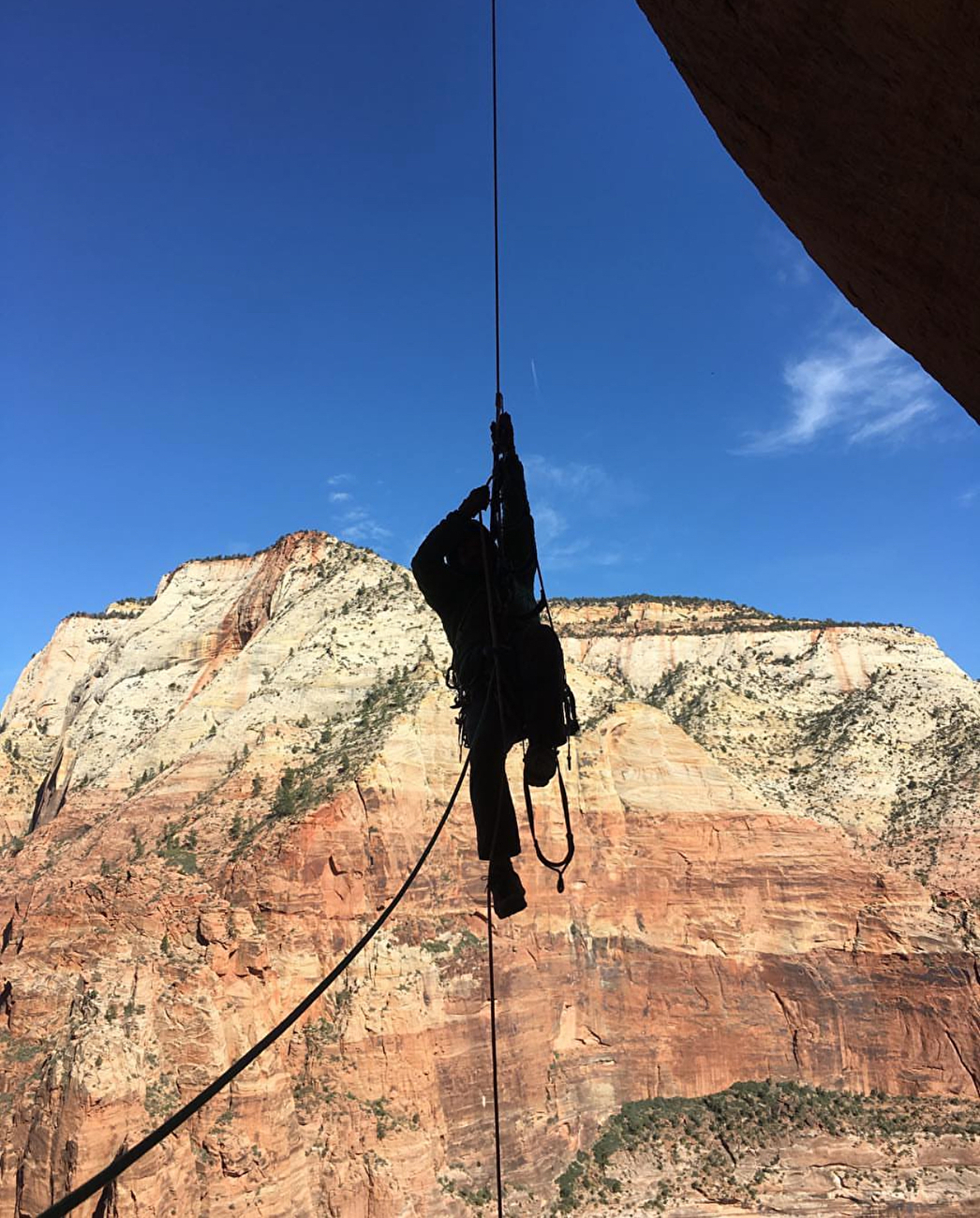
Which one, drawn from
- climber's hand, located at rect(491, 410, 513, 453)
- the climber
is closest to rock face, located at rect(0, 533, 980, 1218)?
the climber

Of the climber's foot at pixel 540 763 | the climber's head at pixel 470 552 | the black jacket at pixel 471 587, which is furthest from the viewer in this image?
the climber's head at pixel 470 552

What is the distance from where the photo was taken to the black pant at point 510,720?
6.59m

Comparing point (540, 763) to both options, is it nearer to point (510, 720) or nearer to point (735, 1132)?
point (510, 720)

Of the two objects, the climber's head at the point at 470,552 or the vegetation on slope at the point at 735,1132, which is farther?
the vegetation on slope at the point at 735,1132

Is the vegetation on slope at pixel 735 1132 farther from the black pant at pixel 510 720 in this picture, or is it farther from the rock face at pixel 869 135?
the rock face at pixel 869 135

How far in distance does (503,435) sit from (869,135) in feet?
11.1

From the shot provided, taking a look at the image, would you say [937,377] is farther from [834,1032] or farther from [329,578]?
[329,578]

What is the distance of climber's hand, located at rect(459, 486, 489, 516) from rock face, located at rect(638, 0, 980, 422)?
10.4 ft

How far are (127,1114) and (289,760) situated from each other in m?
13.2

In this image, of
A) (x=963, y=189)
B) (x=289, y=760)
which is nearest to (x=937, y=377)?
(x=963, y=189)

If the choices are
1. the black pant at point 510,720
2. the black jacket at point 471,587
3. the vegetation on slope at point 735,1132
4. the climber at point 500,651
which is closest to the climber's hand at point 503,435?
the climber at point 500,651

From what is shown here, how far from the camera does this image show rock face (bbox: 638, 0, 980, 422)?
17.1ft

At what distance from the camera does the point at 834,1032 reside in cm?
3788

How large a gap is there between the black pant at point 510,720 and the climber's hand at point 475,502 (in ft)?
3.29
